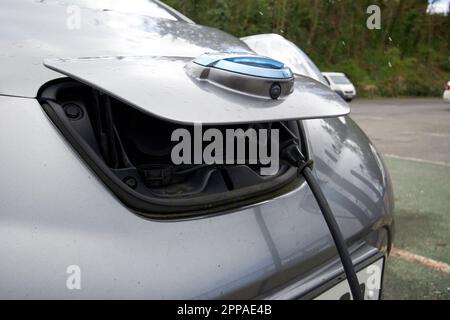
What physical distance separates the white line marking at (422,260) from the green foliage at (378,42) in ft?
51.9

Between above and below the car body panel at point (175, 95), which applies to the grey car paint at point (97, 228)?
below

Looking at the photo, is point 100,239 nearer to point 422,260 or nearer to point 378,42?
point 422,260

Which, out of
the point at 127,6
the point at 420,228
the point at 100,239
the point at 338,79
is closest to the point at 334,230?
the point at 100,239

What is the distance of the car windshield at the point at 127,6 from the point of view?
1.34 m

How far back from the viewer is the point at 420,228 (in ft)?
9.00

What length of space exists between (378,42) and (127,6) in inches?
970

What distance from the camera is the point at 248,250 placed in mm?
820

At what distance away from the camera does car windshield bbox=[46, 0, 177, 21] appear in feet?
4.40

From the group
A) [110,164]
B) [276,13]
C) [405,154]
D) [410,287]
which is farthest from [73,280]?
[276,13]

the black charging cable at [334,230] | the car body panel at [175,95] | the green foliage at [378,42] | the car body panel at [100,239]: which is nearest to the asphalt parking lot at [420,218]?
the black charging cable at [334,230]

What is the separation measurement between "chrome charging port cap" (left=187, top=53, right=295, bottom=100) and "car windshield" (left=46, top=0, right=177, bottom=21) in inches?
24.3

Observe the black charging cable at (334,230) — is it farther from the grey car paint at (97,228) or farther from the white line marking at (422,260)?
the white line marking at (422,260)

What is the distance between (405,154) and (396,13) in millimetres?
19917

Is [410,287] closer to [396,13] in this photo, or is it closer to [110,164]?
[110,164]
